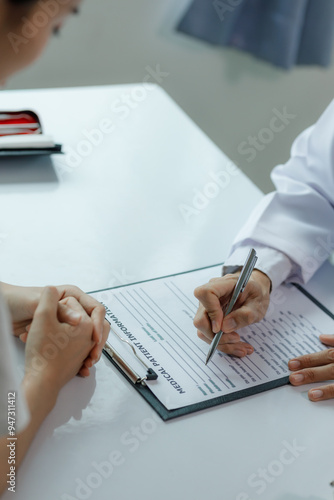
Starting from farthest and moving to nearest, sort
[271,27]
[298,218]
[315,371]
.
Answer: [271,27] < [298,218] < [315,371]

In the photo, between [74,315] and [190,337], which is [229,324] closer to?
[190,337]

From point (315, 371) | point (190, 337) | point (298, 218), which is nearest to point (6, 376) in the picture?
point (190, 337)

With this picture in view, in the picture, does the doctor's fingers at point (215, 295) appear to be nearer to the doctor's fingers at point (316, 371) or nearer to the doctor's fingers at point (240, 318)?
the doctor's fingers at point (240, 318)

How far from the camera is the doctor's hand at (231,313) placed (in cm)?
124

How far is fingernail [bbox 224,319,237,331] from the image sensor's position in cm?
125

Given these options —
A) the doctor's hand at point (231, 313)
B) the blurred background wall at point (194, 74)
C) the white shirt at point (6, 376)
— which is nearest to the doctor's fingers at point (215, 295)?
the doctor's hand at point (231, 313)

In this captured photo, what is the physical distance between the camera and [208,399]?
114cm

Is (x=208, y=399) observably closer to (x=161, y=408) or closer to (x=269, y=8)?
(x=161, y=408)

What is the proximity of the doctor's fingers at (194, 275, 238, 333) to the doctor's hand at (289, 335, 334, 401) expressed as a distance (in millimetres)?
150

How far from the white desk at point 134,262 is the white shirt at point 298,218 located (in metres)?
0.07

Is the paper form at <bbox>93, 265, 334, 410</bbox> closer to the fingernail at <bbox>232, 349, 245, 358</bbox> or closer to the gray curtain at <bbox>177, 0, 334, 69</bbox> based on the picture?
the fingernail at <bbox>232, 349, 245, 358</bbox>

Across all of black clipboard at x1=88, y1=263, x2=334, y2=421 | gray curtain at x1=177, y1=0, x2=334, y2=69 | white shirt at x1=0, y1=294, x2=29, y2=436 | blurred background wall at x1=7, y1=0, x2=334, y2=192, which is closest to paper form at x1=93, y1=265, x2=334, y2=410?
black clipboard at x1=88, y1=263, x2=334, y2=421

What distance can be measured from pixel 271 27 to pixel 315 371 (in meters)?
2.43

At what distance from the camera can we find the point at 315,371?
122cm
